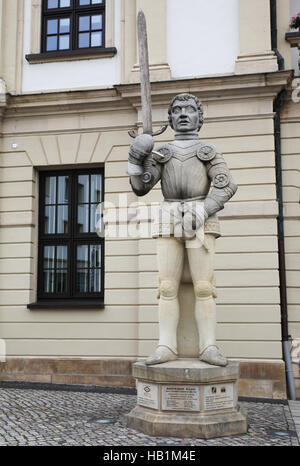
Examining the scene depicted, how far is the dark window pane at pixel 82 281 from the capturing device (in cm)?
923

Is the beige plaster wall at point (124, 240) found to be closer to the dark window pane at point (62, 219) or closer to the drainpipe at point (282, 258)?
the drainpipe at point (282, 258)

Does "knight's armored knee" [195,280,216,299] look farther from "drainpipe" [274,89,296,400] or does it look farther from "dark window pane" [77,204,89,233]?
"dark window pane" [77,204,89,233]

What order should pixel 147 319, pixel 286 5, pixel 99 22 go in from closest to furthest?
pixel 147 319 → pixel 286 5 → pixel 99 22

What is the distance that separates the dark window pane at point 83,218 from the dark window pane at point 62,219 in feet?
0.80

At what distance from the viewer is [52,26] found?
10031 millimetres

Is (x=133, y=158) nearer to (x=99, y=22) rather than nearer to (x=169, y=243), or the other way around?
(x=169, y=243)

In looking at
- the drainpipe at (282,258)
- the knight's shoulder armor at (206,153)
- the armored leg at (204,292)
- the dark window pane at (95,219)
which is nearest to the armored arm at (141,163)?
the knight's shoulder armor at (206,153)

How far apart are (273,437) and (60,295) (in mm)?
5199

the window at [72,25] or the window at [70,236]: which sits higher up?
the window at [72,25]

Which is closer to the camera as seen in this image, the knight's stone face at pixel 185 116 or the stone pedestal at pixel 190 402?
the stone pedestal at pixel 190 402

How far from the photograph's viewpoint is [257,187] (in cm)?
835

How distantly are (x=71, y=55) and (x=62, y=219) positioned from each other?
123 inches

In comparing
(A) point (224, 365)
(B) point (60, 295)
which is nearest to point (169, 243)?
(A) point (224, 365)

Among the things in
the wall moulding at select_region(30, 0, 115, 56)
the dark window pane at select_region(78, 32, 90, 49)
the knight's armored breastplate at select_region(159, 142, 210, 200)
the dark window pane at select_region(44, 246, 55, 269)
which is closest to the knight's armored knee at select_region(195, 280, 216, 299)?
the knight's armored breastplate at select_region(159, 142, 210, 200)
